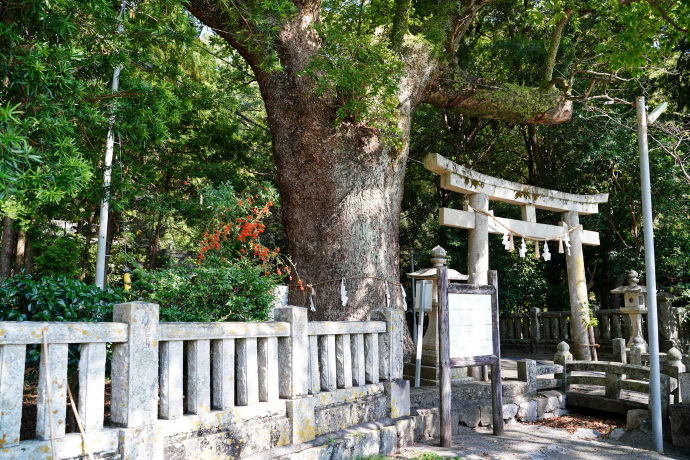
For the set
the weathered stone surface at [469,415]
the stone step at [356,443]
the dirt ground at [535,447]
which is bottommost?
the dirt ground at [535,447]

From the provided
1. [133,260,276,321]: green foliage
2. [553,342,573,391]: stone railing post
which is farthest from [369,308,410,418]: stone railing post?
[553,342,573,391]: stone railing post

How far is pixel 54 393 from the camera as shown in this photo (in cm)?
320

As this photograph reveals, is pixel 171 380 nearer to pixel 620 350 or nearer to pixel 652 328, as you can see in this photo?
pixel 652 328

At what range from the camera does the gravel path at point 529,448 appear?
5508mm

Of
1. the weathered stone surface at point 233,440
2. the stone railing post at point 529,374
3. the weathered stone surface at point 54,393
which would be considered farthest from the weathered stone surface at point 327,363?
the stone railing post at point 529,374

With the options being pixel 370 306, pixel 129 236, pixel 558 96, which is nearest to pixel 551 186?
pixel 558 96

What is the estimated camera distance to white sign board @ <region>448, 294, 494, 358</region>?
19.8 ft

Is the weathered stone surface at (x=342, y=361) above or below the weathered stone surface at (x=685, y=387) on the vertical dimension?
above

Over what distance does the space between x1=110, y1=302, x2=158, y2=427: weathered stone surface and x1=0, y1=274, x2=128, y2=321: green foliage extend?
1.18 metres

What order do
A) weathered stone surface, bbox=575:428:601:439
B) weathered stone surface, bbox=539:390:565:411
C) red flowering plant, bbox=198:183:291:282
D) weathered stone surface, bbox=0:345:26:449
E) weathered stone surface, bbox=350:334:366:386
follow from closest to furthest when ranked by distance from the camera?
1. weathered stone surface, bbox=0:345:26:449
2. weathered stone surface, bbox=350:334:366:386
3. weathered stone surface, bbox=575:428:601:439
4. weathered stone surface, bbox=539:390:565:411
5. red flowering plant, bbox=198:183:291:282

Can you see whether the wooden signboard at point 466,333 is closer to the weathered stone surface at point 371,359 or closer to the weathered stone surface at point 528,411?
the weathered stone surface at point 371,359

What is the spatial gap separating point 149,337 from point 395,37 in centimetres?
651

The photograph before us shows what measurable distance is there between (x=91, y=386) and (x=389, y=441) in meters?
3.08

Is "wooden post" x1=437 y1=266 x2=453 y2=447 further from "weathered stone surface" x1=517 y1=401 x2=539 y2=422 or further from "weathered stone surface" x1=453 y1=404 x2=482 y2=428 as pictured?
"weathered stone surface" x1=517 y1=401 x2=539 y2=422
